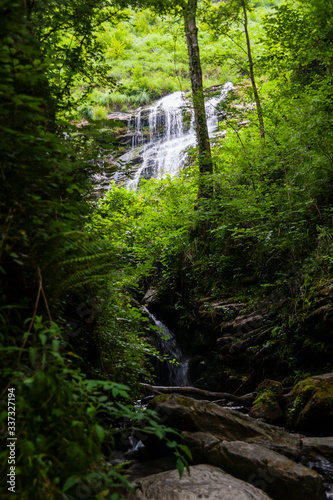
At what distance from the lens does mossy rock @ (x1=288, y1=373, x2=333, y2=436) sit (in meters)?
4.12

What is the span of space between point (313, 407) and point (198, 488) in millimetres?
2164

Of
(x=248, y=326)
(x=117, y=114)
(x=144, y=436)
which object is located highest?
(x=117, y=114)

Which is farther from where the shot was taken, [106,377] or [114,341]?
[114,341]

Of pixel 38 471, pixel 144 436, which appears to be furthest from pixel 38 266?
pixel 144 436

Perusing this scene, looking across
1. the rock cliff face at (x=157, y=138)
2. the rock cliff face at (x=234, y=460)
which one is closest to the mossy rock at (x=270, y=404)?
the rock cliff face at (x=234, y=460)

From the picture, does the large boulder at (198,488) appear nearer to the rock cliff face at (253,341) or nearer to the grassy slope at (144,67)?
the rock cliff face at (253,341)

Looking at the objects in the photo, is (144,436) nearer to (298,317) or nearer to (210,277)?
(298,317)

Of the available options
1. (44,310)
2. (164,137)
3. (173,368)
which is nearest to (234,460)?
(44,310)

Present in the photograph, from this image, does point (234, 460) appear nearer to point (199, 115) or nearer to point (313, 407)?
point (313, 407)

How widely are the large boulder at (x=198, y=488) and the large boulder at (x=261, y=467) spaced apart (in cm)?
28

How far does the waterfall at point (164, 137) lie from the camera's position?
17.0 metres

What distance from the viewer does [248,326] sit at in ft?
20.9

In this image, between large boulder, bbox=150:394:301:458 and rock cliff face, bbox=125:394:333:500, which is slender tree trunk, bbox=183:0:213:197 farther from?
rock cliff face, bbox=125:394:333:500

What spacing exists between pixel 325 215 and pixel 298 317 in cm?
199
